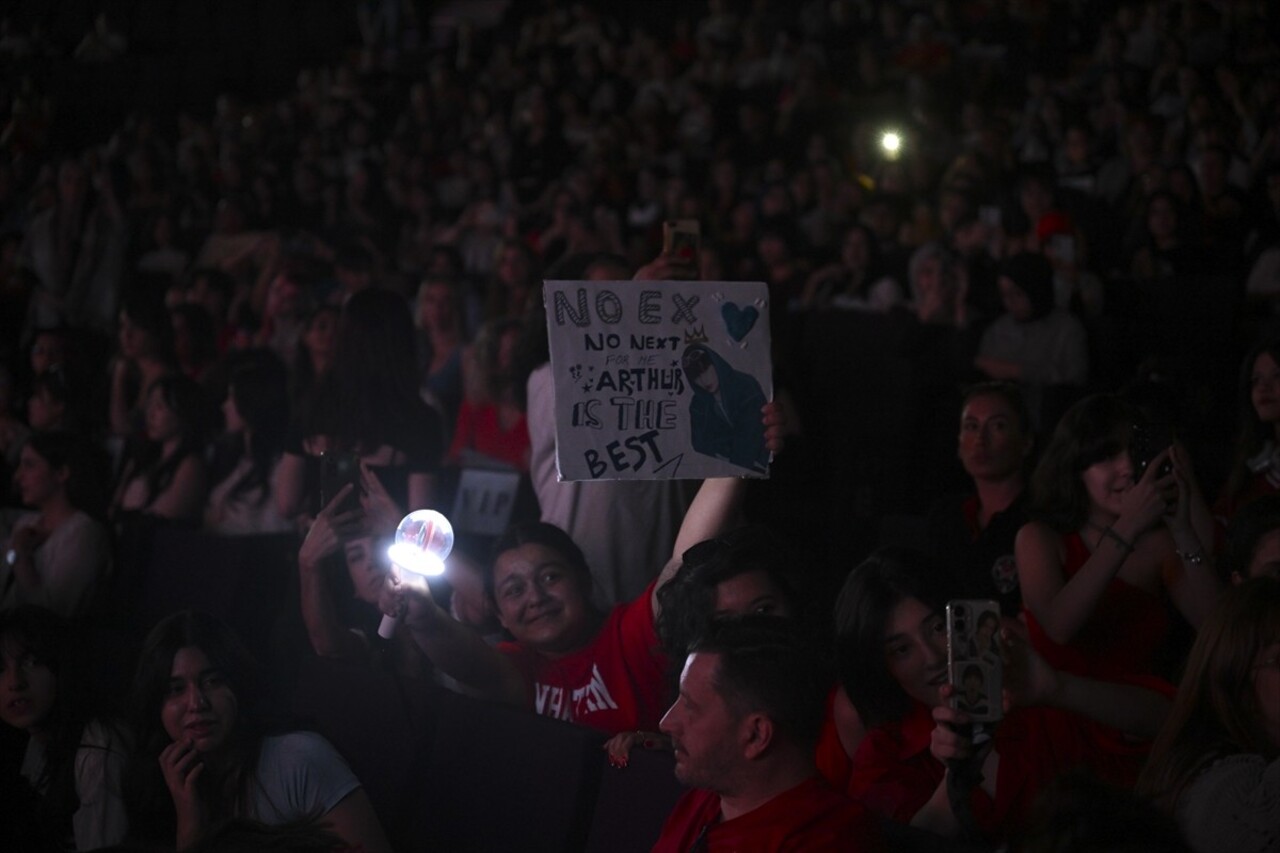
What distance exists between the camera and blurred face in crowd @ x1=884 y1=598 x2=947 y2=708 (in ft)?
10.2

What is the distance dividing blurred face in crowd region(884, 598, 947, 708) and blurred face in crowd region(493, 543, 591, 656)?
870 mm

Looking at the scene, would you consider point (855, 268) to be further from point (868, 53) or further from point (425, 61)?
point (425, 61)

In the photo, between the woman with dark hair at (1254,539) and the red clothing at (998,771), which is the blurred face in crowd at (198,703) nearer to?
the red clothing at (998,771)

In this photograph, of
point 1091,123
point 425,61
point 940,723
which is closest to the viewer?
point 940,723

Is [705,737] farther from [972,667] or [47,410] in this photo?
[47,410]

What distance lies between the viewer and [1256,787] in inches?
97.4

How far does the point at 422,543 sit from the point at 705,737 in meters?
0.98

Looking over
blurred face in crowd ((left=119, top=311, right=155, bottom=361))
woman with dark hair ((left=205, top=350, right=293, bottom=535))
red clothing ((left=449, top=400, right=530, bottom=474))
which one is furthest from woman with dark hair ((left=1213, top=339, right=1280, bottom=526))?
blurred face in crowd ((left=119, top=311, right=155, bottom=361))

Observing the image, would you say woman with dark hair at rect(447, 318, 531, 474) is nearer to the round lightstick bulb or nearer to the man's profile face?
the man's profile face

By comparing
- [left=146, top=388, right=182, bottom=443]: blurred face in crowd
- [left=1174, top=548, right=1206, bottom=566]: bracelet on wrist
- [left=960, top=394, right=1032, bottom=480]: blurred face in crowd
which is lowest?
[left=1174, top=548, right=1206, bottom=566]: bracelet on wrist

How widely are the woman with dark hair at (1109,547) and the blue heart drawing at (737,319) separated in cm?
81

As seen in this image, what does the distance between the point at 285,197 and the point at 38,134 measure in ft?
8.92

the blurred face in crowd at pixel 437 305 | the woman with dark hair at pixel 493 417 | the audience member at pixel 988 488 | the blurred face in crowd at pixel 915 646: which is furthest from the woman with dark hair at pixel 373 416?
the blurred face in crowd at pixel 437 305

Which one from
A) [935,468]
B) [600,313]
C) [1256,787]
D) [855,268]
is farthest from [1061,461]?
[855,268]
